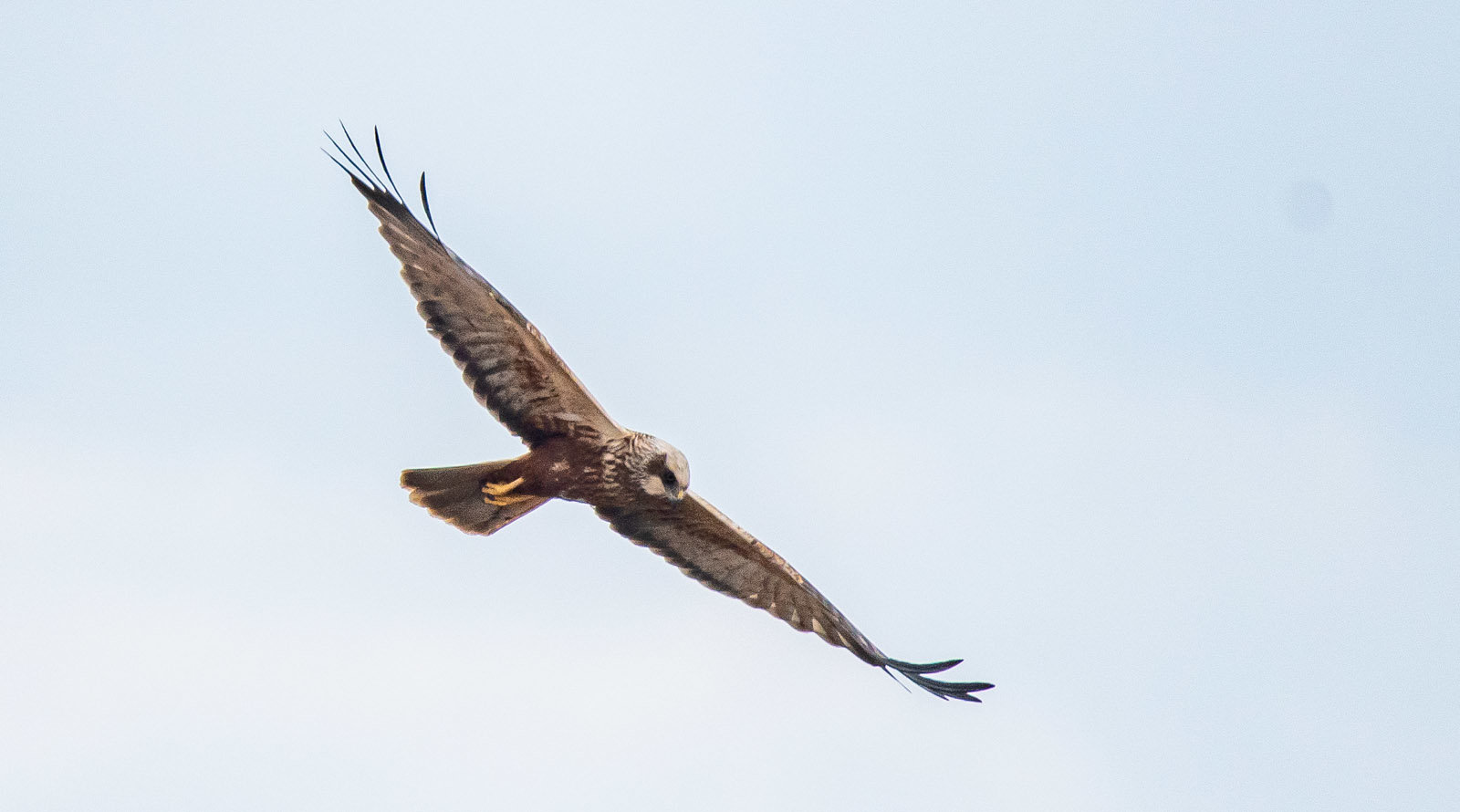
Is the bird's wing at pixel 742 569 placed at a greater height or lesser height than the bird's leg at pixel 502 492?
greater

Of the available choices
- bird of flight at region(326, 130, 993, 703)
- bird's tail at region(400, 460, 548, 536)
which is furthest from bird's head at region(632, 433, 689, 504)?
bird's tail at region(400, 460, 548, 536)

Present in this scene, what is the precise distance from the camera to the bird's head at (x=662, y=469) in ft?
39.5

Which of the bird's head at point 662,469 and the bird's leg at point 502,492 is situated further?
the bird's leg at point 502,492

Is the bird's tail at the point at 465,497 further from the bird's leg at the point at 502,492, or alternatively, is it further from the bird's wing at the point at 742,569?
the bird's wing at the point at 742,569

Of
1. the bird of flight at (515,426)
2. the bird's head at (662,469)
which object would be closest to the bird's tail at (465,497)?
the bird of flight at (515,426)

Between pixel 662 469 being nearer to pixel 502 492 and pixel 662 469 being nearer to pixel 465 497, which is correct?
pixel 502 492

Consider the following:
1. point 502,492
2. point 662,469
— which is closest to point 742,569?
point 662,469

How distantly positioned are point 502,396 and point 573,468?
65 cm

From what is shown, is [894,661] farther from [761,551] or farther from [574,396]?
[574,396]

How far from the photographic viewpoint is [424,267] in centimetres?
1201

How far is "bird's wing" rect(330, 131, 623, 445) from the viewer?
39.1 feet

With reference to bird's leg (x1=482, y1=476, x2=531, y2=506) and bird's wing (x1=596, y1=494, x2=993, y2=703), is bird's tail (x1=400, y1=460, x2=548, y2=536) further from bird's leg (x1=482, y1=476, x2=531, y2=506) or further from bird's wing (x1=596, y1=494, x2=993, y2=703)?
bird's wing (x1=596, y1=494, x2=993, y2=703)

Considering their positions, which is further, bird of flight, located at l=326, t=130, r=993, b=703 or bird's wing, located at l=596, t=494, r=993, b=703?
bird's wing, located at l=596, t=494, r=993, b=703

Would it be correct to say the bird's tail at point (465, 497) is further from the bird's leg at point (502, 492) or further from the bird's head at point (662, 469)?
the bird's head at point (662, 469)
